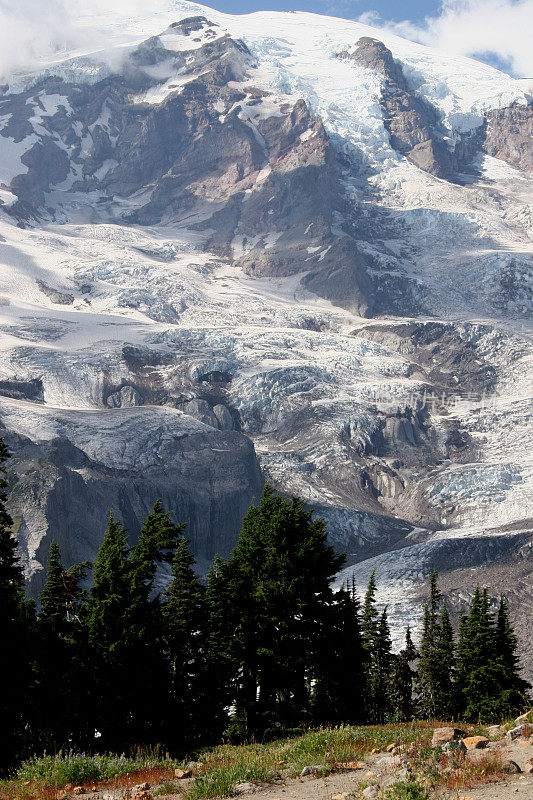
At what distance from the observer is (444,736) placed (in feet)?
57.1

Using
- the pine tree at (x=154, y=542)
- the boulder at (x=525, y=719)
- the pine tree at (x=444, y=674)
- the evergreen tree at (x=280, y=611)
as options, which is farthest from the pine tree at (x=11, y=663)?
the pine tree at (x=444, y=674)

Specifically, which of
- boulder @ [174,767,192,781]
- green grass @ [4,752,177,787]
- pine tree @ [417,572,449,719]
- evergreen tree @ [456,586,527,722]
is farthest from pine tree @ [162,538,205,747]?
pine tree @ [417,572,449,719]

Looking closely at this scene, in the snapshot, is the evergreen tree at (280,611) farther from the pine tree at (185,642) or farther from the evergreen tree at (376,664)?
the evergreen tree at (376,664)

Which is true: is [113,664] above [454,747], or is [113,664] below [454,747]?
below

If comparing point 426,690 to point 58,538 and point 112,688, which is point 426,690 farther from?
point 58,538

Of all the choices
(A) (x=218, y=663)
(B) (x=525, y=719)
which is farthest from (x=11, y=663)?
(B) (x=525, y=719)

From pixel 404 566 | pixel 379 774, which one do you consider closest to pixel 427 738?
pixel 379 774

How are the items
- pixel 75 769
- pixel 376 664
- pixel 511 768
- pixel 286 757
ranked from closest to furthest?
Result: pixel 511 768
pixel 75 769
pixel 286 757
pixel 376 664

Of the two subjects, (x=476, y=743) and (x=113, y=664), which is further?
(x=113, y=664)

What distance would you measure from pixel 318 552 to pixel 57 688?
35.5 feet

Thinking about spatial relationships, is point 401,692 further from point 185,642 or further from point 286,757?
point 286,757

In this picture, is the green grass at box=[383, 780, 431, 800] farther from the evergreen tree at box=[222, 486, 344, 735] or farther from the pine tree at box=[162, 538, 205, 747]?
the pine tree at box=[162, 538, 205, 747]

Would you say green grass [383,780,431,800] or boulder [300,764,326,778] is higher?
green grass [383,780,431,800]

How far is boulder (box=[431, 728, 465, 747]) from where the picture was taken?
16969 millimetres
